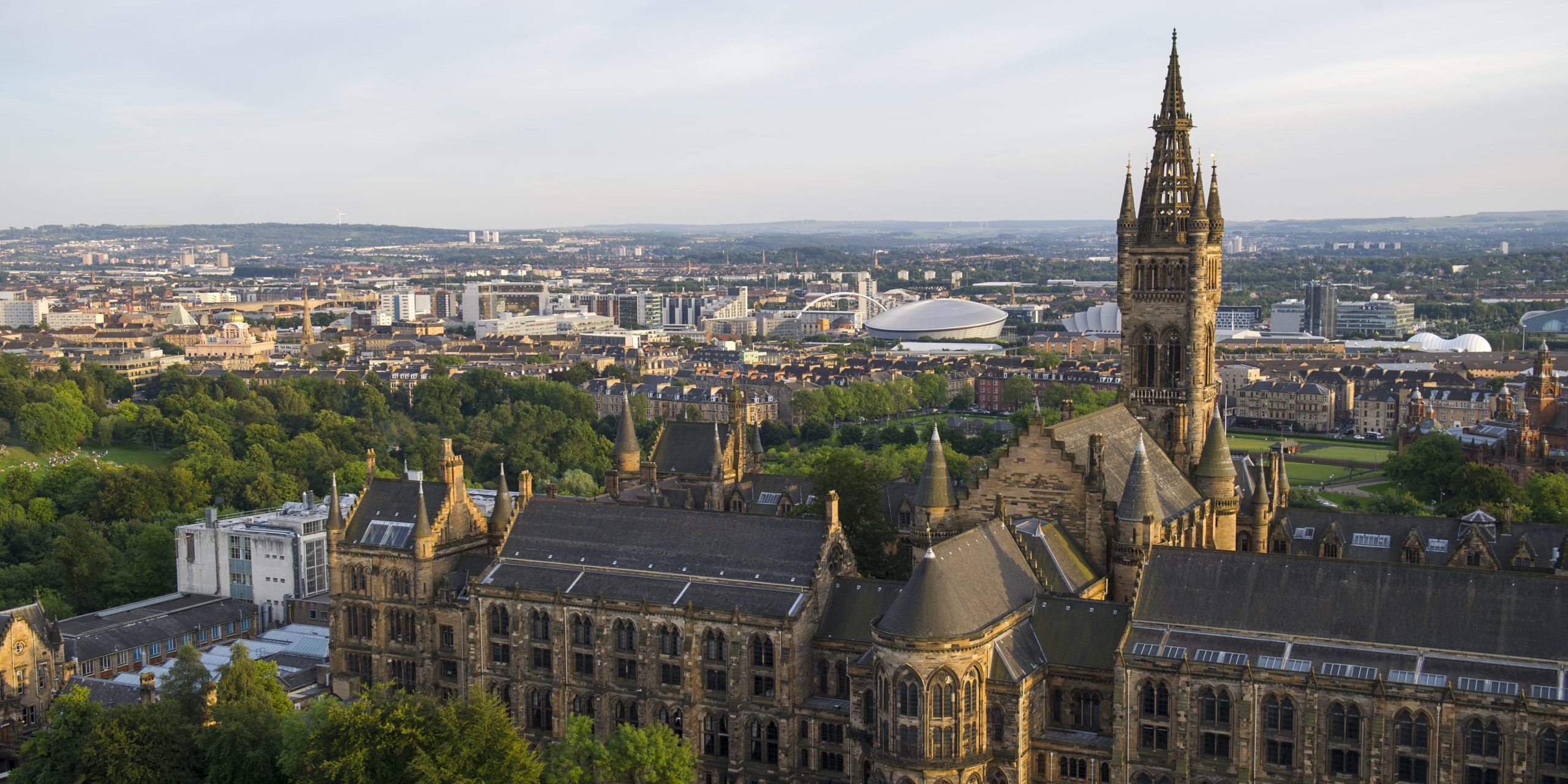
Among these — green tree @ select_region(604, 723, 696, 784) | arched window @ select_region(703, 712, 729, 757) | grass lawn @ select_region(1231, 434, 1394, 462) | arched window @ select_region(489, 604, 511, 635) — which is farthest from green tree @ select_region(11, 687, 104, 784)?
grass lawn @ select_region(1231, 434, 1394, 462)

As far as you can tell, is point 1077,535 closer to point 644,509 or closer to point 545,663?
point 644,509

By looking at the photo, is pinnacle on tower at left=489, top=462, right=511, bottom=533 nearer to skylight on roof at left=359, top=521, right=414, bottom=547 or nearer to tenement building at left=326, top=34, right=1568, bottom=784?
tenement building at left=326, top=34, right=1568, bottom=784

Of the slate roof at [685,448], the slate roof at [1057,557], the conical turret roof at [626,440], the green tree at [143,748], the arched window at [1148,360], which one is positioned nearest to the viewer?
the green tree at [143,748]

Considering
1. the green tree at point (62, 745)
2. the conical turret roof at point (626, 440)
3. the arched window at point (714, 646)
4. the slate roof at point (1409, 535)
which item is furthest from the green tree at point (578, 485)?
the green tree at point (62, 745)

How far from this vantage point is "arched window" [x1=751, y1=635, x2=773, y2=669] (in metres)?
73.6

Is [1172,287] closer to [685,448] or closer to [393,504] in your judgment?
[685,448]

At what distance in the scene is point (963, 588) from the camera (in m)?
66.8

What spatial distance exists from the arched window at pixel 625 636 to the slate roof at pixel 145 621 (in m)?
39.6

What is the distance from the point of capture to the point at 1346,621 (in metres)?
64.0

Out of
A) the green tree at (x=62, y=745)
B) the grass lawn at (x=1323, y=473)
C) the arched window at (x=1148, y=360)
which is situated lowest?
the grass lawn at (x=1323, y=473)

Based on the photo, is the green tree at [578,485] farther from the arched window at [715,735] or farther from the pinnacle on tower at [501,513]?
the arched window at [715,735]

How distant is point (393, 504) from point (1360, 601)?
53822 millimetres

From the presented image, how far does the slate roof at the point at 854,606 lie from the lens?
240 ft

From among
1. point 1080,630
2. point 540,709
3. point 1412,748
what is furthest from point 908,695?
point 540,709
